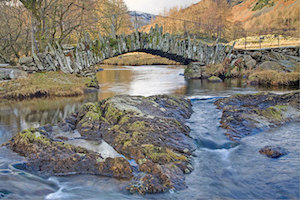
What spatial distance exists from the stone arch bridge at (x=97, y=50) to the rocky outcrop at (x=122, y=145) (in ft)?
32.7

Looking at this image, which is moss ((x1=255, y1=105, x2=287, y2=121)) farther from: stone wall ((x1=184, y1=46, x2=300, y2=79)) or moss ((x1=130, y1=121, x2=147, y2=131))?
stone wall ((x1=184, y1=46, x2=300, y2=79))

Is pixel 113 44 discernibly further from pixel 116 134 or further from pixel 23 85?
pixel 116 134

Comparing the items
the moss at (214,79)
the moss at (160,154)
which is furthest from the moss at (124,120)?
the moss at (214,79)

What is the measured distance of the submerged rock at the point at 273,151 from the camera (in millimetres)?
6695

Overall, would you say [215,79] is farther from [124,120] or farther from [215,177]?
[215,177]

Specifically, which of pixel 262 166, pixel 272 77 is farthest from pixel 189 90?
pixel 262 166

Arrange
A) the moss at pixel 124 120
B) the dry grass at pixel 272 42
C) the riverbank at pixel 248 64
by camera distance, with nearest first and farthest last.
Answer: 1. the moss at pixel 124 120
2. the riverbank at pixel 248 64
3. the dry grass at pixel 272 42

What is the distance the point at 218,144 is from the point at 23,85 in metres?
12.9

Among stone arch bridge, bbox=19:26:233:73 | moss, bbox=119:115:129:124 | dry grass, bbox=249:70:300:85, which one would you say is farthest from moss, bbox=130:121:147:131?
dry grass, bbox=249:70:300:85

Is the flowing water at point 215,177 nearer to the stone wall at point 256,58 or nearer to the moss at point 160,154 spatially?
the moss at point 160,154

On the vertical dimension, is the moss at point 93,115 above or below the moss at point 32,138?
above

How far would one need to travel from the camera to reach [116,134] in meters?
7.64

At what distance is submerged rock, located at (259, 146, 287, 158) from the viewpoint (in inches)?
264

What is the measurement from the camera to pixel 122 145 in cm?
704
